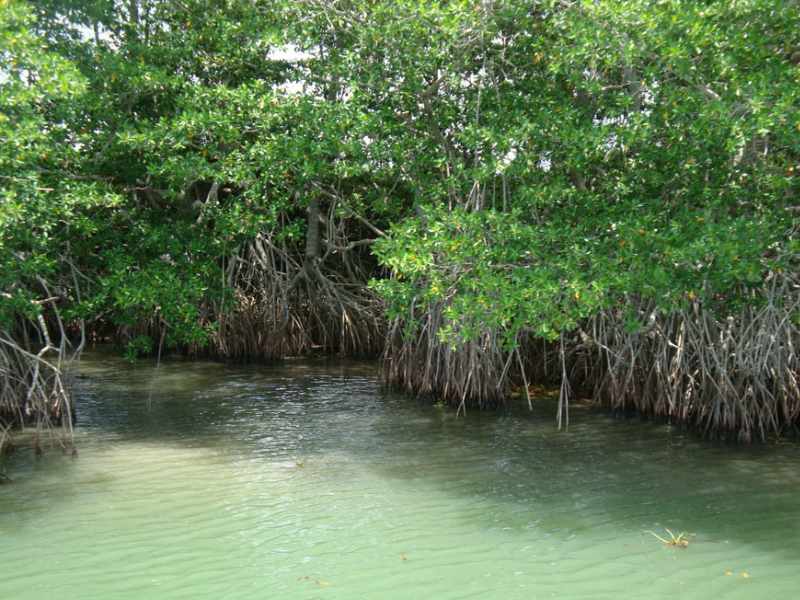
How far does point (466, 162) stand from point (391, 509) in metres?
4.13

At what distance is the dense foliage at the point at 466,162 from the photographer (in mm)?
5387

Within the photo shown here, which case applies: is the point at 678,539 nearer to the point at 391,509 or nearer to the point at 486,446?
the point at 391,509

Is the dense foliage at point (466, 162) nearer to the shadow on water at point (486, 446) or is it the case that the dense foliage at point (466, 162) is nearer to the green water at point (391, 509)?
the shadow on water at point (486, 446)

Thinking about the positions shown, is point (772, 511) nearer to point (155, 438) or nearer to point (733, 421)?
point (733, 421)

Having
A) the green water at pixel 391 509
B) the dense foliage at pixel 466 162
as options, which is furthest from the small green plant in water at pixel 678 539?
the dense foliage at pixel 466 162

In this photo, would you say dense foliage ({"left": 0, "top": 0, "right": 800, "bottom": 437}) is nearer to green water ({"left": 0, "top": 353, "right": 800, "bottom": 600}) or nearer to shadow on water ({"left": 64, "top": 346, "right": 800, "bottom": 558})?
shadow on water ({"left": 64, "top": 346, "right": 800, "bottom": 558})

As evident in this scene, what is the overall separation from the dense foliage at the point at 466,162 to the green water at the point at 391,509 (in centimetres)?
84

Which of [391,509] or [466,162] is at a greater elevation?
[466,162]

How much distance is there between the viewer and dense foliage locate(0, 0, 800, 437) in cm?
539

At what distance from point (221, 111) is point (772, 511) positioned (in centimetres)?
528

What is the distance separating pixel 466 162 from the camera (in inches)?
307

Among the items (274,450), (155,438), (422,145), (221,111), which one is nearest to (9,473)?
(155,438)

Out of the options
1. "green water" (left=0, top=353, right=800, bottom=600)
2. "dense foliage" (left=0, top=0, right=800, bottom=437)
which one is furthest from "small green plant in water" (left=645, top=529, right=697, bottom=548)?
"dense foliage" (left=0, top=0, right=800, bottom=437)

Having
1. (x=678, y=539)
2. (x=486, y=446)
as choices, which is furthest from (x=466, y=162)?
(x=678, y=539)
